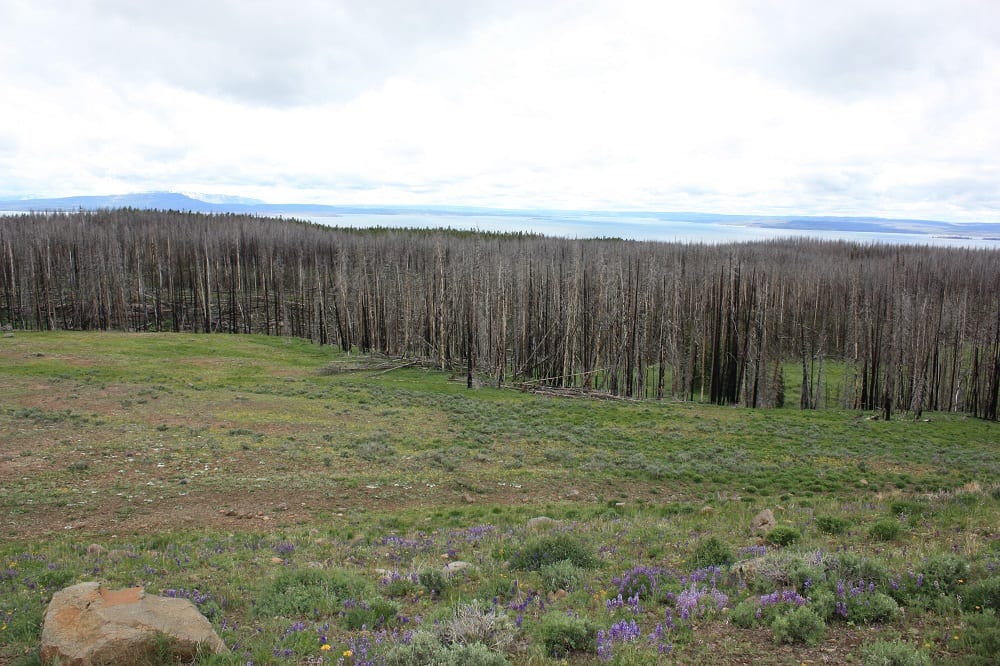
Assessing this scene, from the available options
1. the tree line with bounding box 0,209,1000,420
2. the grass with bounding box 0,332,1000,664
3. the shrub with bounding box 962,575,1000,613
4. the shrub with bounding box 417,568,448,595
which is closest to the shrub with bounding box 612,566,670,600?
the grass with bounding box 0,332,1000,664

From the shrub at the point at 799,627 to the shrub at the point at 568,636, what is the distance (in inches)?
77.9

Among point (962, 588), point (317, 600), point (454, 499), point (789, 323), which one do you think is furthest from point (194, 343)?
point (789, 323)

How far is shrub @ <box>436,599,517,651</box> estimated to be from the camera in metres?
5.92

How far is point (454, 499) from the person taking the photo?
16625 millimetres

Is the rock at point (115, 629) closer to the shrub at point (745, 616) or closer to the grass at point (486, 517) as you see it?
the grass at point (486, 517)

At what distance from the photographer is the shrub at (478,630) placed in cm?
592

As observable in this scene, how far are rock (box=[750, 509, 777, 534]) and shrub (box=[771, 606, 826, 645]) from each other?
4940 millimetres

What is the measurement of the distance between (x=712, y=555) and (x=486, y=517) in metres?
6.51

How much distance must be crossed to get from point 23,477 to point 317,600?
534 inches

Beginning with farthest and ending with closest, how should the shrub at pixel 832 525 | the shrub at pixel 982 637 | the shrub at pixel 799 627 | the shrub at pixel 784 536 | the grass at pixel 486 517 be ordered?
the shrub at pixel 832 525 → the shrub at pixel 784 536 → the grass at pixel 486 517 → the shrub at pixel 799 627 → the shrub at pixel 982 637

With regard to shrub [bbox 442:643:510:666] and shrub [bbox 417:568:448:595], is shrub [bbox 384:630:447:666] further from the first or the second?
shrub [bbox 417:568:448:595]

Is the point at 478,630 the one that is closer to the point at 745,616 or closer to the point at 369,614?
the point at 369,614

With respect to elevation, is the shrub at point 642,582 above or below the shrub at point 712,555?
above

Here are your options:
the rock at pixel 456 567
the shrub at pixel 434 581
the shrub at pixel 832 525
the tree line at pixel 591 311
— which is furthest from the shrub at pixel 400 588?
the tree line at pixel 591 311
